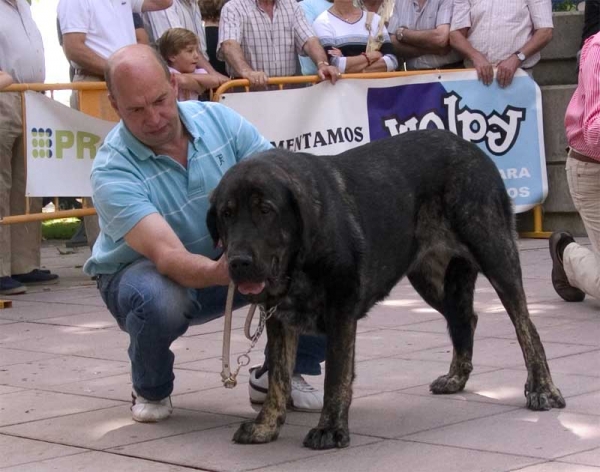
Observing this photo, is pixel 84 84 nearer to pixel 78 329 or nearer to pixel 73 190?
pixel 73 190

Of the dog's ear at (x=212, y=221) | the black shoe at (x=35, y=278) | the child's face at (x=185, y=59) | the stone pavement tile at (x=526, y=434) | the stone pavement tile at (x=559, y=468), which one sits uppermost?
the child's face at (x=185, y=59)

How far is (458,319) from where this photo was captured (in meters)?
5.77

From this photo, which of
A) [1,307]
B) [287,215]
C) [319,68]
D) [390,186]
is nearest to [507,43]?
[319,68]

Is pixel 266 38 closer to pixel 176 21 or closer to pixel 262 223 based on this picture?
pixel 176 21

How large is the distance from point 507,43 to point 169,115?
21.1 ft

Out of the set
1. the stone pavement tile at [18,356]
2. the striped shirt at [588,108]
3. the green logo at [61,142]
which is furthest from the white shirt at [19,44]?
the striped shirt at [588,108]

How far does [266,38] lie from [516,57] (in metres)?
2.27

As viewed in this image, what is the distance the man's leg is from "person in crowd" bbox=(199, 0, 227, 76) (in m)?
4.32

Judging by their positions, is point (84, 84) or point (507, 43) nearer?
point (84, 84)

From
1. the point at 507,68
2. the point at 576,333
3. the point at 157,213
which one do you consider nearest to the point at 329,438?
the point at 157,213

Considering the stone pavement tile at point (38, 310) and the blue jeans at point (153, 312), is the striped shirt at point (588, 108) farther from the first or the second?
the stone pavement tile at point (38, 310)

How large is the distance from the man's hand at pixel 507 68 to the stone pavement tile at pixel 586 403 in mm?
5867

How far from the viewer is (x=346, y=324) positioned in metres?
4.84

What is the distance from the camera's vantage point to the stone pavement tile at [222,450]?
4672mm
